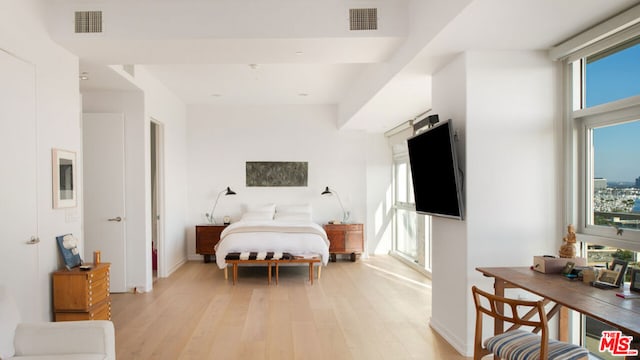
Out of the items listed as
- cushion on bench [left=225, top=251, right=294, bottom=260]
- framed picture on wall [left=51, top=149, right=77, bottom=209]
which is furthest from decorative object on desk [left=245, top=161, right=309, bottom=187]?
framed picture on wall [left=51, top=149, right=77, bottom=209]

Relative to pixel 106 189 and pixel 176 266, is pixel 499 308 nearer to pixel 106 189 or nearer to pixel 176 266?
pixel 106 189

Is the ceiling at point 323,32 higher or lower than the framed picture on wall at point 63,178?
higher

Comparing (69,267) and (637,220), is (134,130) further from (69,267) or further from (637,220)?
(637,220)

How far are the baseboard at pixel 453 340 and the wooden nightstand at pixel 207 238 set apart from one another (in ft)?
14.0

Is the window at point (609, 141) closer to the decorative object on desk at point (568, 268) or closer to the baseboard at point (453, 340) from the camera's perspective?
the decorative object on desk at point (568, 268)

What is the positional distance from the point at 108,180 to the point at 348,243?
154 inches

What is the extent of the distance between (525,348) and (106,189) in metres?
4.85

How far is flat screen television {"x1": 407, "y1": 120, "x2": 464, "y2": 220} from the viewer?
3162 millimetres

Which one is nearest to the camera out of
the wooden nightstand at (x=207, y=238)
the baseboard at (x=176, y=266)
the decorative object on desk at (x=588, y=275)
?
the decorative object on desk at (x=588, y=275)

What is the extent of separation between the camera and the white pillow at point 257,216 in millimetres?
7176

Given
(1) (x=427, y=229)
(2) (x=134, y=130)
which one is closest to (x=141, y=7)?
(2) (x=134, y=130)

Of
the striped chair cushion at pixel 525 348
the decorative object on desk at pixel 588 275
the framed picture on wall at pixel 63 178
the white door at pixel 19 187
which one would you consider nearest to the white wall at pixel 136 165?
the framed picture on wall at pixel 63 178

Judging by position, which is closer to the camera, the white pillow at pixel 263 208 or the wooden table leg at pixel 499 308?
the wooden table leg at pixel 499 308

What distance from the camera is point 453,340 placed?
3.44m
